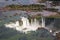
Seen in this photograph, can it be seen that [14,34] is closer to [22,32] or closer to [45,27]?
[22,32]

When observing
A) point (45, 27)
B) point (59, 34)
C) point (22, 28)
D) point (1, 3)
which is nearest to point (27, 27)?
point (22, 28)

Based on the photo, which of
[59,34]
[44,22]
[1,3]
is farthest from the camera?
[1,3]

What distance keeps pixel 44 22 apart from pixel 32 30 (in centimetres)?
14

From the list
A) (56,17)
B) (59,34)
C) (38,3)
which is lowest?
(59,34)

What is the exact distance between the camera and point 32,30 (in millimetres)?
1264

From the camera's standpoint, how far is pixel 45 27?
1289 millimetres

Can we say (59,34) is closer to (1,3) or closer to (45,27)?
(45,27)

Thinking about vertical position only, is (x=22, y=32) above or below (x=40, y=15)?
below

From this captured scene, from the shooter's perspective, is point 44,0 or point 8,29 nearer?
point 8,29

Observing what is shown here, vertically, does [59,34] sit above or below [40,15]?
below

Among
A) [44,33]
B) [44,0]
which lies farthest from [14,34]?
[44,0]

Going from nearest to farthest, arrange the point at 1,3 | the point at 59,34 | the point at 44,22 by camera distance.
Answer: the point at 59,34 < the point at 44,22 < the point at 1,3

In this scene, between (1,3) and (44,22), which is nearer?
(44,22)

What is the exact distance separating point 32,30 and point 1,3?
18.0 inches
